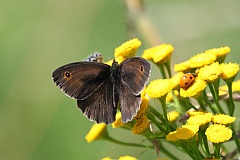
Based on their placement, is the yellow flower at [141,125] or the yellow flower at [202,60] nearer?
the yellow flower at [141,125]

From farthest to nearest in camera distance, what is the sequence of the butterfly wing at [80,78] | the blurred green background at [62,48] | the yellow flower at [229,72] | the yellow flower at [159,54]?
the blurred green background at [62,48]
the yellow flower at [159,54]
the yellow flower at [229,72]
the butterfly wing at [80,78]

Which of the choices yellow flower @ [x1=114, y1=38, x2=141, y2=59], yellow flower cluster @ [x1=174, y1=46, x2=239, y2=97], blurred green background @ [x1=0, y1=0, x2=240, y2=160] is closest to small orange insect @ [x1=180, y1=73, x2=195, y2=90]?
yellow flower cluster @ [x1=174, y1=46, x2=239, y2=97]

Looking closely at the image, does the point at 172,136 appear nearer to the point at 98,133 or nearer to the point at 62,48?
the point at 98,133

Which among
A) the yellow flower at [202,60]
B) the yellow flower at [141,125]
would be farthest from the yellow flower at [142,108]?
the yellow flower at [202,60]

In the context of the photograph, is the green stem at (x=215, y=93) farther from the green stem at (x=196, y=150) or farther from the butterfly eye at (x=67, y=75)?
the butterfly eye at (x=67, y=75)

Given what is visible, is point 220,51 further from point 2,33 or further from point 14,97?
point 2,33

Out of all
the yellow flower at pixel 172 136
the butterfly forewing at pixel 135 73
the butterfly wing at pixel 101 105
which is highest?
the butterfly forewing at pixel 135 73

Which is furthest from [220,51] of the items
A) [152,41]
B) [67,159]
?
[67,159]

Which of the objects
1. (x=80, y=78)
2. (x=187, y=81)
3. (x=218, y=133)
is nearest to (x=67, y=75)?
(x=80, y=78)
